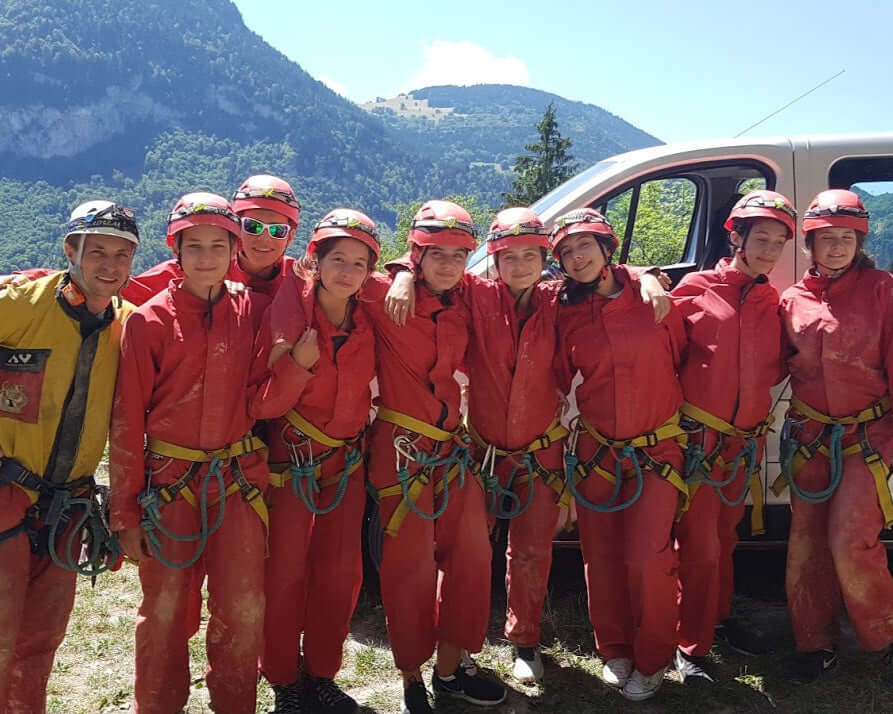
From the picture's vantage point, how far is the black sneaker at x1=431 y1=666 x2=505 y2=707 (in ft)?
11.4

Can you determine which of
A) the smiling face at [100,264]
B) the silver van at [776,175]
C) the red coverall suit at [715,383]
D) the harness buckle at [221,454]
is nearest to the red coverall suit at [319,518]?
the harness buckle at [221,454]

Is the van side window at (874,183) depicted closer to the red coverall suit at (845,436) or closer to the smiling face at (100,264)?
the red coverall suit at (845,436)

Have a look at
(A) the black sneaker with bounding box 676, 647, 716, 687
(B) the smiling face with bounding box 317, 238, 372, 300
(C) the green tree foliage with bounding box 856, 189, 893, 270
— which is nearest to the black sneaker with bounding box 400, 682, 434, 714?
(A) the black sneaker with bounding box 676, 647, 716, 687

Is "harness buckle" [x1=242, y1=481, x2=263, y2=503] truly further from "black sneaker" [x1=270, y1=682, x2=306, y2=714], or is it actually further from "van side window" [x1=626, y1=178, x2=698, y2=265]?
"van side window" [x1=626, y1=178, x2=698, y2=265]

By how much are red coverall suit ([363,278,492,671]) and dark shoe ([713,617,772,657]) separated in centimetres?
142

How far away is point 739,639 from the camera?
4.00m

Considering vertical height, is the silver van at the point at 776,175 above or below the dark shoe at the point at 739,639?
above

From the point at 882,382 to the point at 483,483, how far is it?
1.84 metres

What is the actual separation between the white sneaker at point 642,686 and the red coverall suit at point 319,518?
4.28 ft

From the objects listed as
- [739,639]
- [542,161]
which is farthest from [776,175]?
[542,161]

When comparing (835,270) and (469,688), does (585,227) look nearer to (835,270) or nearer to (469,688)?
(835,270)

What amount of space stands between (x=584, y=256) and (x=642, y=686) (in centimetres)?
194

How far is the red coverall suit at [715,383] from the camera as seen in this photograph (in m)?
3.57

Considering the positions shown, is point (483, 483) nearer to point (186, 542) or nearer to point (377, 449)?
point (377, 449)
